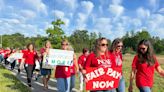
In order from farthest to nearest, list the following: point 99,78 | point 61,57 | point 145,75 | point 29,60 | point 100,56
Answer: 1. point 29,60
2. point 61,57
3. point 145,75
4. point 99,78
5. point 100,56

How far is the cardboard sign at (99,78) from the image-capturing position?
6219 mm

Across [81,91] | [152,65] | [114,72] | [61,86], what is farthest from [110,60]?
[81,91]

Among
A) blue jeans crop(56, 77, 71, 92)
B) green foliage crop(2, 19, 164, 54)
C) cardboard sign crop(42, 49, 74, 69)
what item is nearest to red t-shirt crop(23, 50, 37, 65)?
cardboard sign crop(42, 49, 74, 69)

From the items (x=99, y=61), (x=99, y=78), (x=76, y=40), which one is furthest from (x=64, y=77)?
(x=76, y=40)

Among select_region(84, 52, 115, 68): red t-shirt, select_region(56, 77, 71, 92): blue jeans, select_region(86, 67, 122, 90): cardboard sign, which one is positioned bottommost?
select_region(56, 77, 71, 92): blue jeans

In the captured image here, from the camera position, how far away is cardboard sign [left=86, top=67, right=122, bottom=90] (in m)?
6.22

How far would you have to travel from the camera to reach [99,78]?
6277 mm

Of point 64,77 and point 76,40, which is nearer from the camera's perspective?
point 64,77

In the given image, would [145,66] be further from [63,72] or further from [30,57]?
[30,57]

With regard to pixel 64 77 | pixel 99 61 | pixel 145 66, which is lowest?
pixel 64 77

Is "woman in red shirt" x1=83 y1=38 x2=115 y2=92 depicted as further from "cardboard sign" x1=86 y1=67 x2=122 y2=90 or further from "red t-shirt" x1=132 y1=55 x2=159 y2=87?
"red t-shirt" x1=132 y1=55 x2=159 y2=87

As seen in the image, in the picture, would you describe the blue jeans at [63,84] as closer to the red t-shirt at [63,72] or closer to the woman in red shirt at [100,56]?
the red t-shirt at [63,72]

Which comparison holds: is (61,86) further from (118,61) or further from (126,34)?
(126,34)

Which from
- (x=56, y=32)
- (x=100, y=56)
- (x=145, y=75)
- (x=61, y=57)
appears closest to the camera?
(x=100, y=56)
